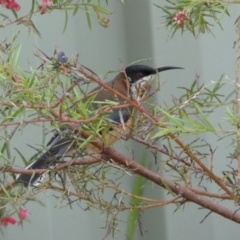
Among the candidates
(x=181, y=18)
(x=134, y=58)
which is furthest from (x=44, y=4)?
(x=134, y=58)

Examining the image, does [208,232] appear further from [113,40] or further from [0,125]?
[0,125]

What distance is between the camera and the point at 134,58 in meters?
2.19

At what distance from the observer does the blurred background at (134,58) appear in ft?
6.64

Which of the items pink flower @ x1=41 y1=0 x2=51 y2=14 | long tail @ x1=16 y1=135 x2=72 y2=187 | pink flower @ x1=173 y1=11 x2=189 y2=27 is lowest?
long tail @ x1=16 y1=135 x2=72 y2=187

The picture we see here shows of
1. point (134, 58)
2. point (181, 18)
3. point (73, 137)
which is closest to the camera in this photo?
point (73, 137)

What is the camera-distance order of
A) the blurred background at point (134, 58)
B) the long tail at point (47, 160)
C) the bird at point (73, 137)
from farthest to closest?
the blurred background at point (134, 58)
the long tail at point (47, 160)
the bird at point (73, 137)

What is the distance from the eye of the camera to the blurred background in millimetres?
2025

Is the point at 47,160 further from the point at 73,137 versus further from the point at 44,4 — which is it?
the point at 44,4

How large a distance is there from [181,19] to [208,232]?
1.36 m

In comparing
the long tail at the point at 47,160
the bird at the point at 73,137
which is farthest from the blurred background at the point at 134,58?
the long tail at the point at 47,160

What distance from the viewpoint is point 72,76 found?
0.77 meters

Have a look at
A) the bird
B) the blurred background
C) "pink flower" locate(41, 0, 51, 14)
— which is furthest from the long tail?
the blurred background

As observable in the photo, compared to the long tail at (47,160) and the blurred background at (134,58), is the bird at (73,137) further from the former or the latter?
the blurred background at (134,58)

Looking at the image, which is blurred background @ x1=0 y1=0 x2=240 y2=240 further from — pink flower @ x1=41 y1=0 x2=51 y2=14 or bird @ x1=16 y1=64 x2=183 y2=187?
pink flower @ x1=41 y1=0 x2=51 y2=14
